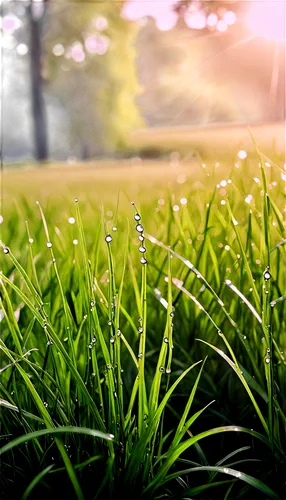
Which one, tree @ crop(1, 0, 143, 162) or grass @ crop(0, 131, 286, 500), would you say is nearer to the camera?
grass @ crop(0, 131, 286, 500)

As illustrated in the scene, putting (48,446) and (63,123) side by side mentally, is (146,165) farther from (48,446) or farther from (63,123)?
(48,446)

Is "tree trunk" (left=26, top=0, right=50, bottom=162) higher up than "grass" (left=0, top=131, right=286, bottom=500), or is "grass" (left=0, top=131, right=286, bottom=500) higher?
"tree trunk" (left=26, top=0, right=50, bottom=162)

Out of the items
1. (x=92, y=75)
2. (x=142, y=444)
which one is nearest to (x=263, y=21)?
(x=142, y=444)

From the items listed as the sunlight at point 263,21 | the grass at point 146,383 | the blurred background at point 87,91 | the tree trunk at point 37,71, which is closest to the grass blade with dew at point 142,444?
the grass at point 146,383

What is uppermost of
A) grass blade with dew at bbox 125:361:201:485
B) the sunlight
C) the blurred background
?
the blurred background

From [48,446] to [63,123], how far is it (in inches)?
460

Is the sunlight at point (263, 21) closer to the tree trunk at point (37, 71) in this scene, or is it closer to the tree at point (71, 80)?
A: the tree at point (71, 80)

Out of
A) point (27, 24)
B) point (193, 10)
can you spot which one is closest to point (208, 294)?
point (193, 10)

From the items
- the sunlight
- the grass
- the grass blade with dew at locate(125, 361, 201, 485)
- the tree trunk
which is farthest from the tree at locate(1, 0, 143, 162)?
the grass blade with dew at locate(125, 361, 201, 485)

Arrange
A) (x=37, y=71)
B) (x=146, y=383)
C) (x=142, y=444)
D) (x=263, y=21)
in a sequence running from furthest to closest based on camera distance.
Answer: (x=37, y=71)
(x=263, y=21)
(x=146, y=383)
(x=142, y=444)

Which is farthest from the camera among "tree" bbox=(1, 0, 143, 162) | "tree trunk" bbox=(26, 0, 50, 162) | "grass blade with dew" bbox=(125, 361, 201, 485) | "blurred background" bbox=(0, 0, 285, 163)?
"tree" bbox=(1, 0, 143, 162)

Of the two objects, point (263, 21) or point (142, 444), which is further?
point (263, 21)

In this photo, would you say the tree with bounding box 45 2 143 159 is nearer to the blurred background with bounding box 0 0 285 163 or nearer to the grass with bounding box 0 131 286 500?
the blurred background with bounding box 0 0 285 163

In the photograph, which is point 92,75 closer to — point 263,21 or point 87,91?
point 87,91
